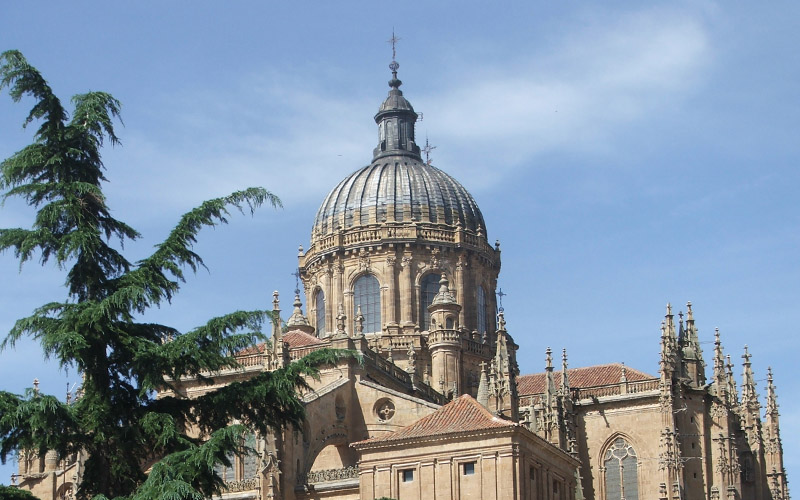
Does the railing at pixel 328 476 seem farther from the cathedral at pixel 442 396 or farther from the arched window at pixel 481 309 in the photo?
the arched window at pixel 481 309

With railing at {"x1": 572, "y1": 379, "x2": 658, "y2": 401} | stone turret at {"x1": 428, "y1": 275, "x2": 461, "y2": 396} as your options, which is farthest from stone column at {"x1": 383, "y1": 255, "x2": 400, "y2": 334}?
railing at {"x1": 572, "y1": 379, "x2": 658, "y2": 401}

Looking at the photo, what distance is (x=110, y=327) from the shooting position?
76.9 ft

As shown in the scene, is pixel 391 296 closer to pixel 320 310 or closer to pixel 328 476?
pixel 320 310

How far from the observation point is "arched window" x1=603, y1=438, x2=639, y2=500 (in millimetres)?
56719

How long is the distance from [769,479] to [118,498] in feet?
150

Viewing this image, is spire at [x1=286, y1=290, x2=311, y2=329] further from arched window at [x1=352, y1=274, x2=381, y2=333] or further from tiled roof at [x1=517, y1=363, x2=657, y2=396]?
tiled roof at [x1=517, y1=363, x2=657, y2=396]

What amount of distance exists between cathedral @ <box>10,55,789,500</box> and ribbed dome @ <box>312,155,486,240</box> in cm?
8

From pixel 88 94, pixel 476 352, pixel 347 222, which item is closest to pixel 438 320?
pixel 476 352

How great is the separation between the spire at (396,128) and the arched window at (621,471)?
1907 cm

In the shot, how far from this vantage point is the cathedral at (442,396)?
42750 mm

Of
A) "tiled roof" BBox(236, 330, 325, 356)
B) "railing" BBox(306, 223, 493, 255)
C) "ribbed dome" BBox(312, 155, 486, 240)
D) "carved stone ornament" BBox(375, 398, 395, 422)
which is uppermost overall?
"ribbed dome" BBox(312, 155, 486, 240)

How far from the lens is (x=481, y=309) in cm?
6688

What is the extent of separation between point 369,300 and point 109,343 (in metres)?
41.6

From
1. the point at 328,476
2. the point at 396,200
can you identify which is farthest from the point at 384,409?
the point at 396,200
